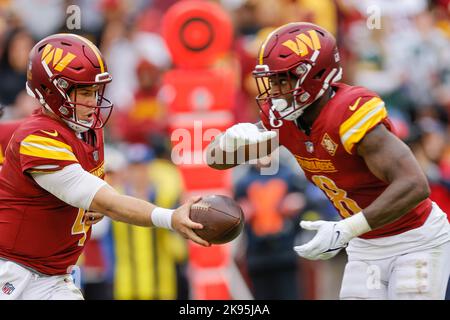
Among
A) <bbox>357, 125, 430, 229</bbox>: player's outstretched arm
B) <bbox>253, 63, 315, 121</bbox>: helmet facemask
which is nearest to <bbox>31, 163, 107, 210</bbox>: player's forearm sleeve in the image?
<bbox>253, 63, 315, 121</bbox>: helmet facemask

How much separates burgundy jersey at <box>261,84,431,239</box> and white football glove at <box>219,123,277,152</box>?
0.22 m

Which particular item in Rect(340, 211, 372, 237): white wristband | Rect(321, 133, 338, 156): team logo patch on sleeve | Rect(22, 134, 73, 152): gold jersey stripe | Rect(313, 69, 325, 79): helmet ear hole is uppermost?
Rect(313, 69, 325, 79): helmet ear hole

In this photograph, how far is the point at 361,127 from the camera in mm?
5066

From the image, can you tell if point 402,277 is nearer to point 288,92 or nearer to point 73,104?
point 288,92

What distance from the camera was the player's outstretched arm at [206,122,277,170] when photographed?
539 centimetres

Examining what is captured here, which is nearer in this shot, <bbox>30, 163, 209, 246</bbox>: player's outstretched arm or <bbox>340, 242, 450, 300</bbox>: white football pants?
<bbox>30, 163, 209, 246</bbox>: player's outstretched arm

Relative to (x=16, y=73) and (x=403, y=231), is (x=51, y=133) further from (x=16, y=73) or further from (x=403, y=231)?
(x=16, y=73)

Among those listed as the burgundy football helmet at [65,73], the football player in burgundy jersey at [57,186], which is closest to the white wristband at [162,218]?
the football player in burgundy jersey at [57,186]

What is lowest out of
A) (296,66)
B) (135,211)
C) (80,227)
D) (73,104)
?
(80,227)

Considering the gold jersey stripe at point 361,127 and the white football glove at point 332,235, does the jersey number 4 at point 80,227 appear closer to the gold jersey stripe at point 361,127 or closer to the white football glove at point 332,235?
the white football glove at point 332,235

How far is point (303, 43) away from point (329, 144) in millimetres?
579

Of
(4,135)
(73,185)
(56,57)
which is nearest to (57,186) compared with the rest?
(73,185)

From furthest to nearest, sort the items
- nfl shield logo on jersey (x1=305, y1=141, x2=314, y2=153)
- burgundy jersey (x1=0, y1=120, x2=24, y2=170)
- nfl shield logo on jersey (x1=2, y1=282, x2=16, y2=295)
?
burgundy jersey (x1=0, y1=120, x2=24, y2=170), nfl shield logo on jersey (x1=305, y1=141, x2=314, y2=153), nfl shield logo on jersey (x1=2, y1=282, x2=16, y2=295)

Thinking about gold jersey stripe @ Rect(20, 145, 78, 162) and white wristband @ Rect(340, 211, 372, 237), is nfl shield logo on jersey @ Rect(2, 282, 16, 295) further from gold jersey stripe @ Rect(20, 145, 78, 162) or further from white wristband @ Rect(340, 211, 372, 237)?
white wristband @ Rect(340, 211, 372, 237)
